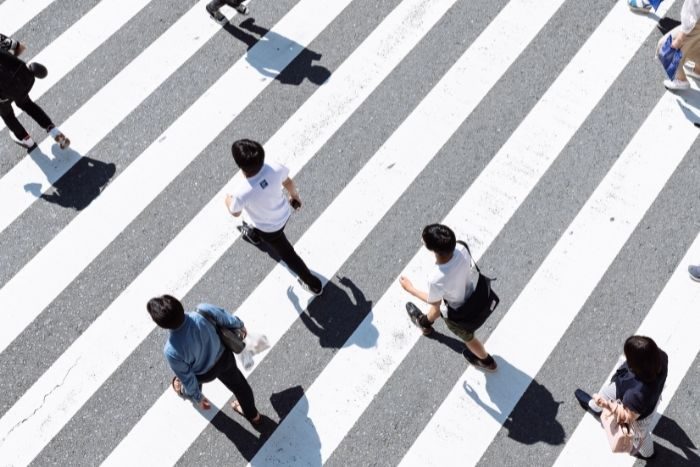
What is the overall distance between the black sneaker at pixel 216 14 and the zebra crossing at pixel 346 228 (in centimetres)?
18

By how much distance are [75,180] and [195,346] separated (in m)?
3.43

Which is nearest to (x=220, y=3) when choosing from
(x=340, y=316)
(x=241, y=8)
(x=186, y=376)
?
(x=241, y=8)

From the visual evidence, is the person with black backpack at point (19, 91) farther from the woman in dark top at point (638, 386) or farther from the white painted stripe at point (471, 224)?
the woman in dark top at point (638, 386)

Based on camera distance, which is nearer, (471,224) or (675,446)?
(675,446)

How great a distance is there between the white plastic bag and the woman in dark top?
2594 millimetres

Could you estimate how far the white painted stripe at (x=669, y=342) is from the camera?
6.07 meters

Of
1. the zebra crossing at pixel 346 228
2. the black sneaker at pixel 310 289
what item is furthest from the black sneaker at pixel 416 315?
the black sneaker at pixel 310 289

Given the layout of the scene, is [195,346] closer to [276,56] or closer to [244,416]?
[244,416]

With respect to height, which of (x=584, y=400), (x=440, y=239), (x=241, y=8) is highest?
(x=440, y=239)

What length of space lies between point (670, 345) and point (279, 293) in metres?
3.42

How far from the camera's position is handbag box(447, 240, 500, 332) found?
557 centimetres

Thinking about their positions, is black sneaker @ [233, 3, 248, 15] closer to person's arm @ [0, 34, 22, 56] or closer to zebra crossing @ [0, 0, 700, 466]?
zebra crossing @ [0, 0, 700, 466]

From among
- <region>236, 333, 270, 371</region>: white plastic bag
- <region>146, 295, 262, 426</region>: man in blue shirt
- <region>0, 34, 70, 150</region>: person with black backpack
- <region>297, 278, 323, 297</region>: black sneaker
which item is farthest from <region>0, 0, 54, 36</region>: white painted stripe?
<region>146, 295, 262, 426</region>: man in blue shirt

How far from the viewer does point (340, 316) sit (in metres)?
6.88
